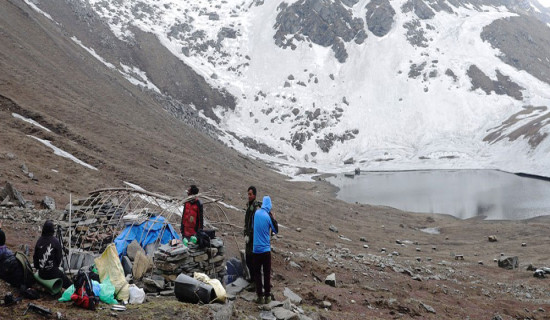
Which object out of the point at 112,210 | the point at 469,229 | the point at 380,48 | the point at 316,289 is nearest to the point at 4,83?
the point at 112,210

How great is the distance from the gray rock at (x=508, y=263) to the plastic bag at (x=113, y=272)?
2650 centimetres

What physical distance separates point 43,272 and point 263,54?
147384mm

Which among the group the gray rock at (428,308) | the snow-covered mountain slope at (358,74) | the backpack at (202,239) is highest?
the snow-covered mountain slope at (358,74)

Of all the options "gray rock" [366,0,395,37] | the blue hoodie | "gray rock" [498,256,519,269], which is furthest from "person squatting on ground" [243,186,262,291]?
"gray rock" [366,0,395,37]

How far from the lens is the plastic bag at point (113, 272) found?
36.5 ft

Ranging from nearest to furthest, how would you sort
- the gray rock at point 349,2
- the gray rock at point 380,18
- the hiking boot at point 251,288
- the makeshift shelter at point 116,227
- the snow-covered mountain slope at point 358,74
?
the hiking boot at point 251,288
the makeshift shelter at point 116,227
the snow-covered mountain slope at point 358,74
the gray rock at point 380,18
the gray rock at point 349,2

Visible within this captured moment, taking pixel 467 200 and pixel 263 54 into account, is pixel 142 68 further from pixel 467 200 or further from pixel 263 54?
pixel 467 200

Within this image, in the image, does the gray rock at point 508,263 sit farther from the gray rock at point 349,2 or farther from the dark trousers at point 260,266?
the gray rock at point 349,2

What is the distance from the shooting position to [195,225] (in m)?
14.4

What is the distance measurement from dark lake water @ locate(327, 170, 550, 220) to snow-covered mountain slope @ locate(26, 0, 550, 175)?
1214 centimetres

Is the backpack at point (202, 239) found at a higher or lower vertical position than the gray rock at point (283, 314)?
higher

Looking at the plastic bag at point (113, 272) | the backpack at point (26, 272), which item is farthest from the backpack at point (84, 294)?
the backpack at point (26, 272)

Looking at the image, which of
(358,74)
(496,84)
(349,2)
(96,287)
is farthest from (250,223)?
(349,2)

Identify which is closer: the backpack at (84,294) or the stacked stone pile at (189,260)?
the backpack at (84,294)
